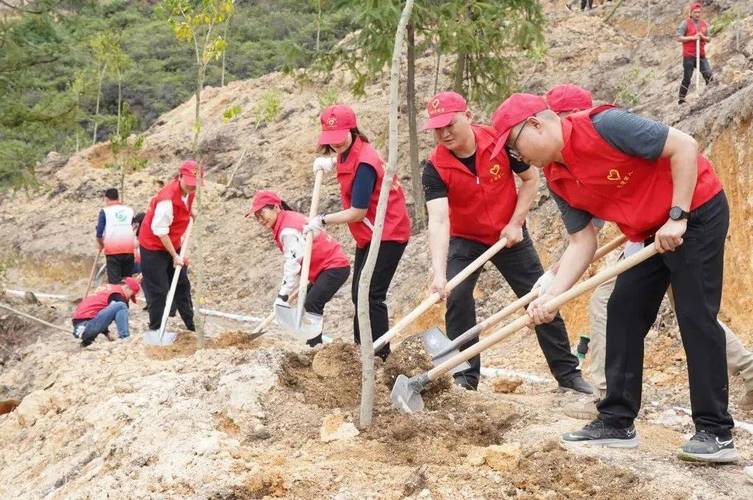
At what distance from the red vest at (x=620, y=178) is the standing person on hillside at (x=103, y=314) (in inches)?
273

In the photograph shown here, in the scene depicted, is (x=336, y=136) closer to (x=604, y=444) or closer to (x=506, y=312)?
(x=506, y=312)

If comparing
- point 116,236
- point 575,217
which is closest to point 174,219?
point 116,236

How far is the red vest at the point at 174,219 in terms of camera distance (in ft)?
30.3

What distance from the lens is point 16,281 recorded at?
752 inches

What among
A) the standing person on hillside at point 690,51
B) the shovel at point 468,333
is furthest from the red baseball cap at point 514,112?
the standing person on hillside at point 690,51

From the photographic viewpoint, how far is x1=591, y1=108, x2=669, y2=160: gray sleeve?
13.6ft

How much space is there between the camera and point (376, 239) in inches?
182

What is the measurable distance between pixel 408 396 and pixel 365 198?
1848mm

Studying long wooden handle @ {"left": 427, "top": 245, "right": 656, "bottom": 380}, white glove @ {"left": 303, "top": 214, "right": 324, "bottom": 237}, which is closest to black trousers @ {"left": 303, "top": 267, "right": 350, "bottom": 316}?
white glove @ {"left": 303, "top": 214, "right": 324, "bottom": 237}

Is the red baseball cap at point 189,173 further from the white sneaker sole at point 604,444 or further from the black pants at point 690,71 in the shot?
the black pants at point 690,71

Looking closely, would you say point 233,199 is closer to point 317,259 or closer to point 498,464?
point 317,259

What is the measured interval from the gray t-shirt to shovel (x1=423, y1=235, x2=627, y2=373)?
3.07 ft

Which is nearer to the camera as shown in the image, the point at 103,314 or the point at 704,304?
the point at 704,304

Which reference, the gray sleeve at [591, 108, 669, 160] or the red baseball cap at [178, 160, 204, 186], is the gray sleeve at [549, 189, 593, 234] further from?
the red baseball cap at [178, 160, 204, 186]
